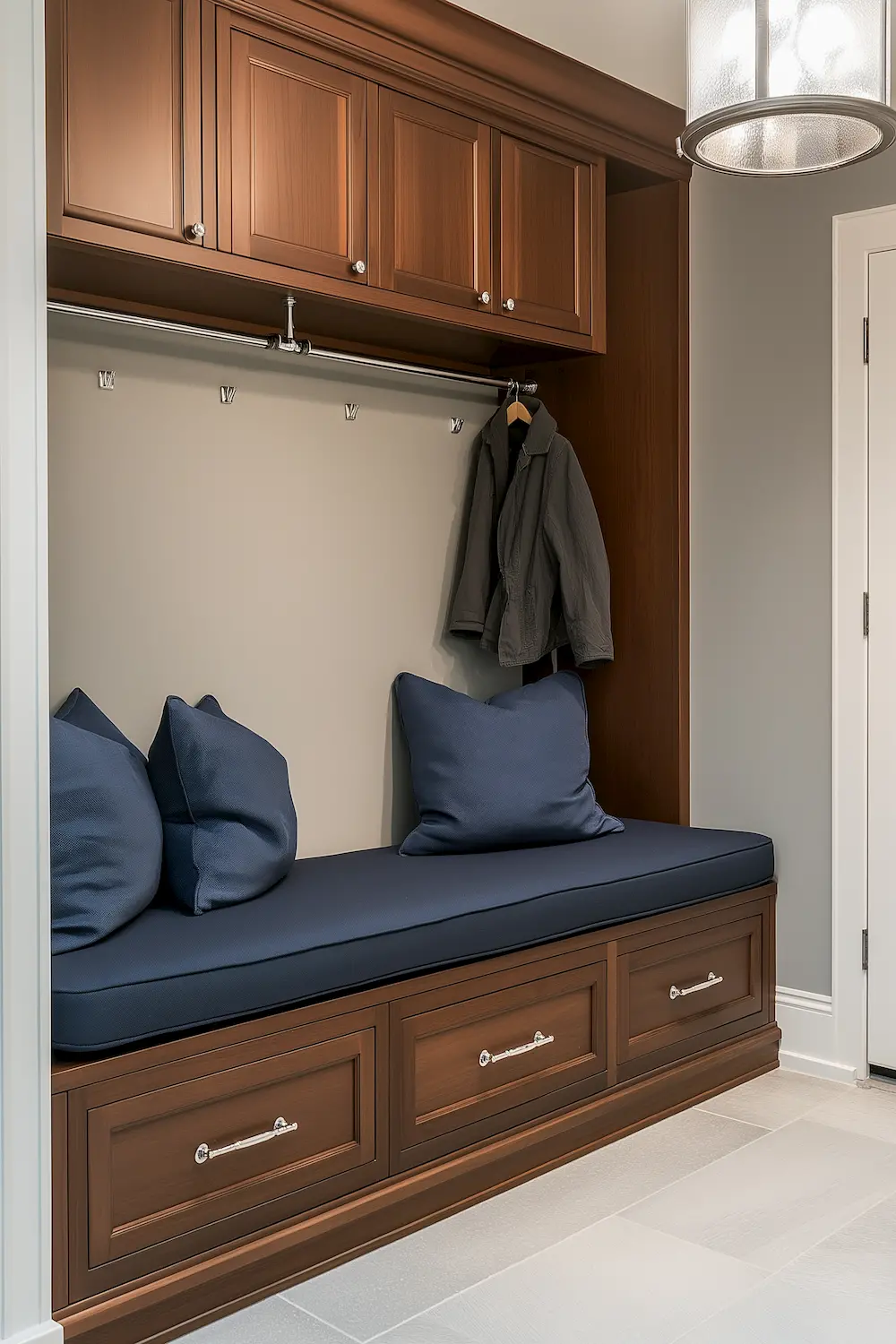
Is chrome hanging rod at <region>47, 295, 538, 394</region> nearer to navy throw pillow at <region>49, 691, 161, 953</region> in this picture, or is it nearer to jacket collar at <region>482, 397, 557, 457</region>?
jacket collar at <region>482, 397, 557, 457</region>

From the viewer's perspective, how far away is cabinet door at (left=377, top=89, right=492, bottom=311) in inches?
107

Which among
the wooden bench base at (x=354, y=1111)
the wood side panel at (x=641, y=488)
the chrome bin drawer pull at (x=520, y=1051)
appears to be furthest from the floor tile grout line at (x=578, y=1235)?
the wood side panel at (x=641, y=488)

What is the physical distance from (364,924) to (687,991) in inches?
42.2

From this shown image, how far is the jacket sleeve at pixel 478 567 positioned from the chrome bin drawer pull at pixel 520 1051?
1.14 m

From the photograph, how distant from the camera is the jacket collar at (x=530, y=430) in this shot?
340 cm

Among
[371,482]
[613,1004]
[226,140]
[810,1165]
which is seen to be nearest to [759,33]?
[226,140]

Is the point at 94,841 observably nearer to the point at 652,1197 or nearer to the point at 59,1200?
the point at 59,1200

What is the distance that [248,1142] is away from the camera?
214cm

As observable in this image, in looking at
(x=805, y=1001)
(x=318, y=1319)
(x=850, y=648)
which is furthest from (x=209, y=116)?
(x=805, y=1001)

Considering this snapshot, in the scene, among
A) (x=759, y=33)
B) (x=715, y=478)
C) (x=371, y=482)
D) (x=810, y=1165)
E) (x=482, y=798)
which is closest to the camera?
(x=759, y=33)

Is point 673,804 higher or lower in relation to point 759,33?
lower

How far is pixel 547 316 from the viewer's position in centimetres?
313

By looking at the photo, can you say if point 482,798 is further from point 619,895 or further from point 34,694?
point 34,694

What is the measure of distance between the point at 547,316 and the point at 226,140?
38.8 inches
